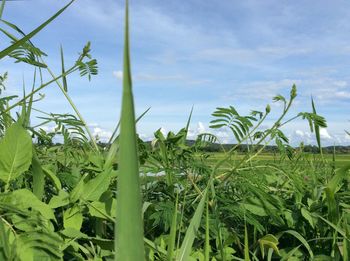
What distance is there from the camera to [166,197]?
5.52 ft

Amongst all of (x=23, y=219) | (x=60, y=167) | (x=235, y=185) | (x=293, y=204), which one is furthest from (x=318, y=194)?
(x=23, y=219)

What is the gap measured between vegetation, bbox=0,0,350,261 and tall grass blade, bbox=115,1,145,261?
564 millimetres

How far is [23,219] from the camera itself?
1050mm

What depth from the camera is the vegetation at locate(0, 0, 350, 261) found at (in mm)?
1141

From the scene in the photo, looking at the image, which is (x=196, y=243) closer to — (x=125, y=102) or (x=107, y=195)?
(x=107, y=195)

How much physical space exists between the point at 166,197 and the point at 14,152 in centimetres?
67

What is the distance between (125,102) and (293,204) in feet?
5.20

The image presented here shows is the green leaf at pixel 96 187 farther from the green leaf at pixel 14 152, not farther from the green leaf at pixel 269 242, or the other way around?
the green leaf at pixel 269 242

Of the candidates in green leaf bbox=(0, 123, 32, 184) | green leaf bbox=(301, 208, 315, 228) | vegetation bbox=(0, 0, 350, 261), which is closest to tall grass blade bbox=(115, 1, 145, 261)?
vegetation bbox=(0, 0, 350, 261)

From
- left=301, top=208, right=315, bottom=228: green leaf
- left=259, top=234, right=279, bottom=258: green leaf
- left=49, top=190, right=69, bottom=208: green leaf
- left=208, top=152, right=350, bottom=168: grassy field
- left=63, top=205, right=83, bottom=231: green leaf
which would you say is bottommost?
left=259, top=234, right=279, bottom=258: green leaf

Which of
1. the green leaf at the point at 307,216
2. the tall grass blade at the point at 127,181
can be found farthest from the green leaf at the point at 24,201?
the green leaf at the point at 307,216

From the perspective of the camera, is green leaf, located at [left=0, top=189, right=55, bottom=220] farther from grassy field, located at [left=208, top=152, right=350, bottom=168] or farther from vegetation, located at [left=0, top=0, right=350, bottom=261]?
grassy field, located at [left=208, top=152, right=350, bottom=168]

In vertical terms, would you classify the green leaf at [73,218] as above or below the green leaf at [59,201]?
below

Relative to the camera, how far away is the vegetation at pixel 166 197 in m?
1.14
